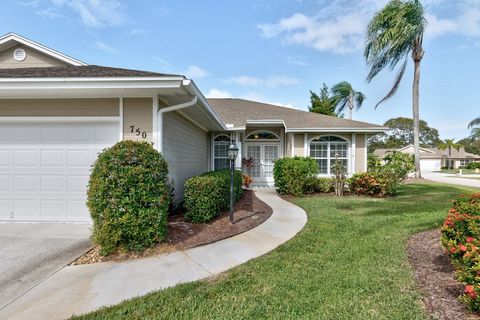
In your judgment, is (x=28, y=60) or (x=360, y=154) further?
(x=360, y=154)

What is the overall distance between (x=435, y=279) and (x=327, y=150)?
1062 centimetres

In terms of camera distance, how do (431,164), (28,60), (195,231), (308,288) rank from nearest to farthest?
(308,288)
(195,231)
(28,60)
(431,164)

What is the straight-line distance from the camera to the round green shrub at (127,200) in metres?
3.97

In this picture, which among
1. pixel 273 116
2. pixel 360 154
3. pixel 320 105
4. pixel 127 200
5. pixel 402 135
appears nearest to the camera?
pixel 127 200

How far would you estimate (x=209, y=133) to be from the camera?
43.9 ft

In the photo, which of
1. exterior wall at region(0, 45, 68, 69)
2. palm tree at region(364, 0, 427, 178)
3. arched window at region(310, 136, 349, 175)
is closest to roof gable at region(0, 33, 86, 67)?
exterior wall at region(0, 45, 68, 69)

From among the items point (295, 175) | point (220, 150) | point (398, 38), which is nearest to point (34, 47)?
point (220, 150)

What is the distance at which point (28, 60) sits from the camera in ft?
27.1

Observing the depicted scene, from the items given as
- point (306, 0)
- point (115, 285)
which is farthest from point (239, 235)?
point (306, 0)

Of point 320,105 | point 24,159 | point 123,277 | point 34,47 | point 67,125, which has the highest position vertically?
point 320,105

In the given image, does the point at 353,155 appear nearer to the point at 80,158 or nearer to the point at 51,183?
the point at 80,158

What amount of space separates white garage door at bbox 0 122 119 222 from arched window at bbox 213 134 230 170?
320 inches

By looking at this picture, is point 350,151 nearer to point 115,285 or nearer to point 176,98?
point 176,98

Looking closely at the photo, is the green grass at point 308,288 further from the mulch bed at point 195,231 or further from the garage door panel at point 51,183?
the garage door panel at point 51,183
